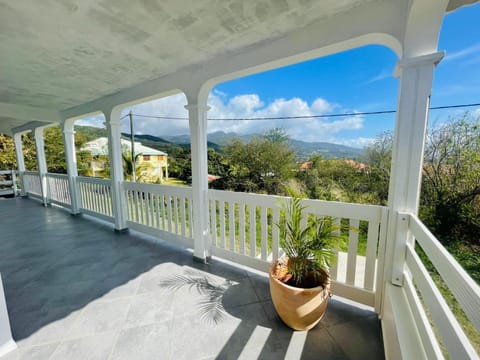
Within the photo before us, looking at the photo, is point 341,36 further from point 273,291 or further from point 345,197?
point 345,197

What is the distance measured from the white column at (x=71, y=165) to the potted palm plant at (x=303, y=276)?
5.02 m

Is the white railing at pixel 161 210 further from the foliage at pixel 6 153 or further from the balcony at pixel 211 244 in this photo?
the foliage at pixel 6 153

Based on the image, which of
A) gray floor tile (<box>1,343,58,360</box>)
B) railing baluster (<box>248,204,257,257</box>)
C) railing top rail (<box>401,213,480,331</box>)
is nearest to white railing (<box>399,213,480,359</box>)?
railing top rail (<box>401,213,480,331</box>)

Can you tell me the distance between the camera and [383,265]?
1689 mm

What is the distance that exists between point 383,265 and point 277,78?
7.77m

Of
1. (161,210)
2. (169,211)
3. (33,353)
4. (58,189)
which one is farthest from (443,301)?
(58,189)

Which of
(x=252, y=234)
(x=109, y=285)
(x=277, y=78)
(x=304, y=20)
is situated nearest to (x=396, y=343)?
(x=252, y=234)

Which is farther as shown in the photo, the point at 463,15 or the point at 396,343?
the point at 463,15

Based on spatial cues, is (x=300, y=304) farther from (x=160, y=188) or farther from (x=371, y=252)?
(x=160, y=188)

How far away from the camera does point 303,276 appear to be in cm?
168

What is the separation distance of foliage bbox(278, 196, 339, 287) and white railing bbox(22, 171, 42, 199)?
23.8 ft

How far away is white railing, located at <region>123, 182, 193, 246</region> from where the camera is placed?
2.96m

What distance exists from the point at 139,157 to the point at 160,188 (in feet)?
25.0

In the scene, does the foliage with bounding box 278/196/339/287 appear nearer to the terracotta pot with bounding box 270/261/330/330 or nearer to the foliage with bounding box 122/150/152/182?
the terracotta pot with bounding box 270/261/330/330
